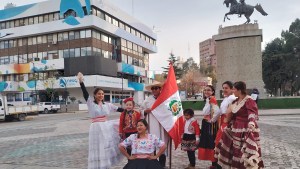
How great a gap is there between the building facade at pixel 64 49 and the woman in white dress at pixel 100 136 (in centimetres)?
4958

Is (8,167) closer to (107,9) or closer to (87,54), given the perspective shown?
(87,54)

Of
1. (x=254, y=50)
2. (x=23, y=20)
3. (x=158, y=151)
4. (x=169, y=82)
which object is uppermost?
(x=23, y=20)

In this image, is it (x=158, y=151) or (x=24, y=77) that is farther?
(x=24, y=77)

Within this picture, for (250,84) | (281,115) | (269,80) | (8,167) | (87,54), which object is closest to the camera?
(8,167)

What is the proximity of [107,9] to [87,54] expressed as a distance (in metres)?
9.83

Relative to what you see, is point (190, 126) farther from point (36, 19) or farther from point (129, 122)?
point (36, 19)

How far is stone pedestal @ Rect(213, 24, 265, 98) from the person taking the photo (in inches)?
1077

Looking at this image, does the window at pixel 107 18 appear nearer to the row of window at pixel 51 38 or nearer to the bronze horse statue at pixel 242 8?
the row of window at pixel 51 38

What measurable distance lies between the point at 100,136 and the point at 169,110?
1468 millimetres

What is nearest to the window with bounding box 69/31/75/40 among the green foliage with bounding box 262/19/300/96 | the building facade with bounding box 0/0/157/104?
the building facade with bounding box 0/0/157/104

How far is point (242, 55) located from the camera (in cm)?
2766

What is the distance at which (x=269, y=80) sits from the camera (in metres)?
50.9

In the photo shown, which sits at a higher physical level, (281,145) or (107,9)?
(107,9)

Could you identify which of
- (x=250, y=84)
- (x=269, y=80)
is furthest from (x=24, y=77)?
(x=250, y=84)
